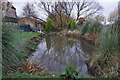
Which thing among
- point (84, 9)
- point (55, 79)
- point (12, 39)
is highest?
point (84, 9)

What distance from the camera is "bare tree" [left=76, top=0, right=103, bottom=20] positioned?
16438 mm

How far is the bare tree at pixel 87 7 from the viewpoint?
1644 cm

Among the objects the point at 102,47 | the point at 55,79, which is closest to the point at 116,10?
the point at 102,47

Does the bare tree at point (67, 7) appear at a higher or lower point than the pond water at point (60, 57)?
higher

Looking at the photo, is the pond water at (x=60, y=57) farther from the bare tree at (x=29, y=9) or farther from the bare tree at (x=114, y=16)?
the bare tree at (x=29, y=9)

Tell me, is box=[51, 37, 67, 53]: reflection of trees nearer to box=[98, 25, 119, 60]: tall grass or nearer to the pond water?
the pond water

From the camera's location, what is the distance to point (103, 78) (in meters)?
1.35

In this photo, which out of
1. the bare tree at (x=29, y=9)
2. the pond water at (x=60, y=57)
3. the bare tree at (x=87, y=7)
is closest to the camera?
the pond water at (x=60, y=57)

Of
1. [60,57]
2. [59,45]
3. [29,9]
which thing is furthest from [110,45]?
[29,9]

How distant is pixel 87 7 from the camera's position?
17.5 meters

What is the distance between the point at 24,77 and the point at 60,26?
14.0 meters

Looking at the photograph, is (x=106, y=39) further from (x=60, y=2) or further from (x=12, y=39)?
(x=60, y=2)

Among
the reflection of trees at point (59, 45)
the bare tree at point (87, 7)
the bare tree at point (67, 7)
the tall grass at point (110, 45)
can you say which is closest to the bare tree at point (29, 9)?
the bare tree at point (67, 7)

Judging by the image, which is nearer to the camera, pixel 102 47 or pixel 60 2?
pixel 102 47
